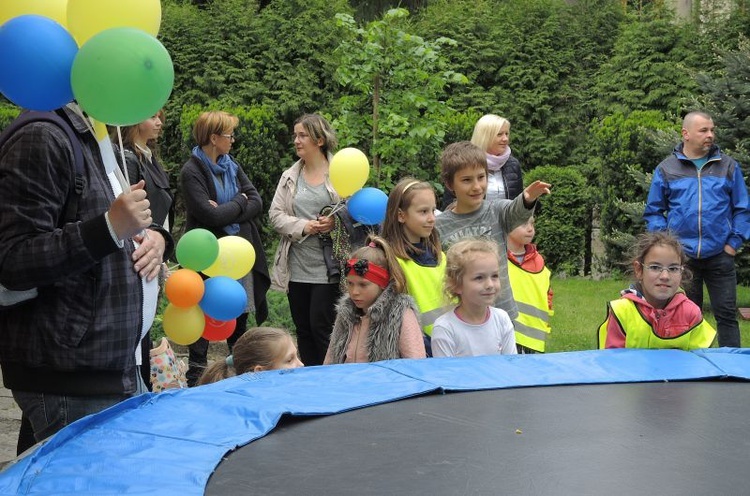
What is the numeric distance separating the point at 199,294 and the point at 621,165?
5.52 m

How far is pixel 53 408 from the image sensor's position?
227cm

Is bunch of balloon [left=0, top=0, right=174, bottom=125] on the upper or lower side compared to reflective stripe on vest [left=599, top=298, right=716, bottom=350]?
upper

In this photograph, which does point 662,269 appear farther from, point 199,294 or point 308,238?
point 308,238

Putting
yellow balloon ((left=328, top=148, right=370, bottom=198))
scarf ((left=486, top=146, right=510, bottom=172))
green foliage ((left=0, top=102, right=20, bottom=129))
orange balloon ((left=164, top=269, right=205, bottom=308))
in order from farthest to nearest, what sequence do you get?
green foliage ((left=0, top=102, right=20, bottom=129)) → scarf ((left=486, top=146, right=510, bottom=172)) → yellow balloon ((left=328, top=148, right=370, bottom=198)) → orange balloon ((left=164, top=269, right=205, bottom=308))

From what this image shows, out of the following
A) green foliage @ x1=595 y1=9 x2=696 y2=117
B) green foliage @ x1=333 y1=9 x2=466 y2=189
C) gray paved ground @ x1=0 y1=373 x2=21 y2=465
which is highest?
green foliage @ x1=595 y1=9 x2=696 y2=117

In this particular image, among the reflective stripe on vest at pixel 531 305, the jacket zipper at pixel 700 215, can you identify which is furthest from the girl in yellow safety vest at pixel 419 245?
the jacket zipper at pixel 700 215

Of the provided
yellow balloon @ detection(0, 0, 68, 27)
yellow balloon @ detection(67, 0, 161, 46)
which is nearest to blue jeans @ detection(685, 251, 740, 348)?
yellow balloon @ detection(67, 0, 161, 46)

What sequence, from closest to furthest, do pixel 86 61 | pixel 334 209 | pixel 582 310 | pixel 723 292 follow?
pixel 86 61 < pixel 334 209 < pixel 723 292 < pixel 582 310

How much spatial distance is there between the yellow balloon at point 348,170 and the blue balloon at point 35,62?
2335 millimetres

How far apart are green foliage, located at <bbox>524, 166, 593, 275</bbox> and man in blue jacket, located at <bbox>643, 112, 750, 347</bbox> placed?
3107 millimetres

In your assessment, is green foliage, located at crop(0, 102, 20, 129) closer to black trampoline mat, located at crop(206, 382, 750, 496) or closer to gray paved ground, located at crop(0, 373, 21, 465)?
gray paved ground, located at crop(0, 373, 21, 465)

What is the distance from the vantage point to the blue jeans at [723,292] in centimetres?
542

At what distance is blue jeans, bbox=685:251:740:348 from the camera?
542 centimetres

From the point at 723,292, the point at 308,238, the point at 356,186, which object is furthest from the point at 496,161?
the point at 723,292
